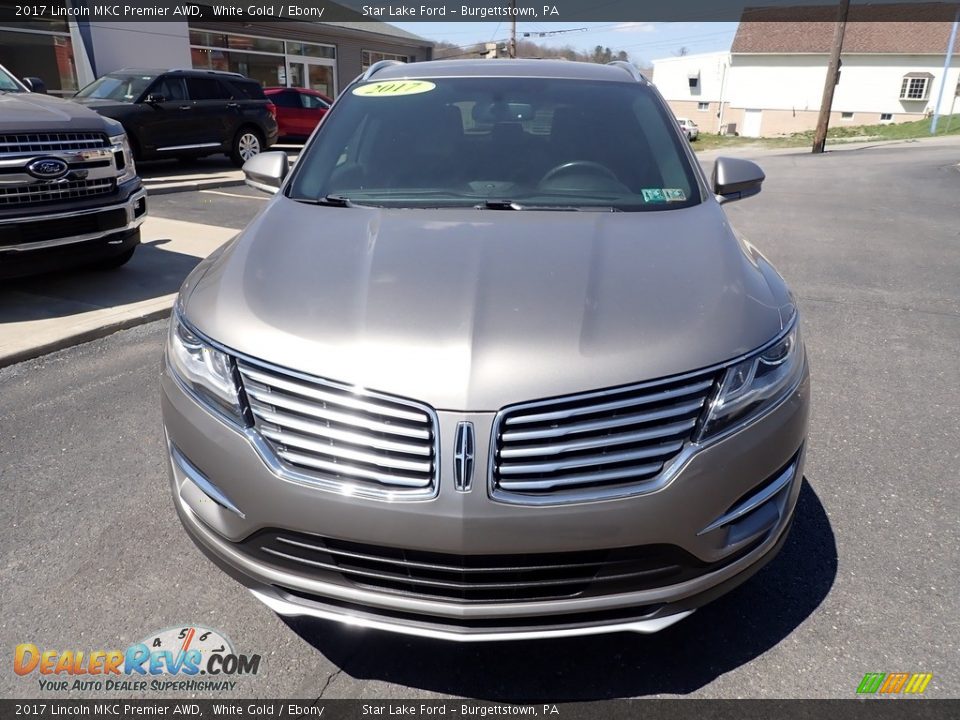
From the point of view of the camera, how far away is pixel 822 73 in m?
50.1

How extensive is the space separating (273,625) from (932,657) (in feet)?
6.82

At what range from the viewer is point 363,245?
2512 mm

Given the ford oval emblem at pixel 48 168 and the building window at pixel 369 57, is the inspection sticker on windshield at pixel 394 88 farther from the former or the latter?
the building window at pixel 369 57

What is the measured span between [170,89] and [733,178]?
41.8ft

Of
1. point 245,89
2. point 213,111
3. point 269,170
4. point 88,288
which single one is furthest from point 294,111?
point 269,170

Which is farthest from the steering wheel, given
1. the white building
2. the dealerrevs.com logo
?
the white building

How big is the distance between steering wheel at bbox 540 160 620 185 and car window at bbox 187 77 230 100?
42.0ft

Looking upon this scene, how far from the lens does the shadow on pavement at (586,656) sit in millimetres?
2230

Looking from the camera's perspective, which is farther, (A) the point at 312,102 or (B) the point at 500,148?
(A) the point at 312,102

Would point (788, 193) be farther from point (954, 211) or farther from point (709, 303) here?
point (709, 303)

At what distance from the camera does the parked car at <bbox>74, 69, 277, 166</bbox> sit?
42.8 feet

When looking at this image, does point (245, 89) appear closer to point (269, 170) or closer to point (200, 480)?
point (269, 170)

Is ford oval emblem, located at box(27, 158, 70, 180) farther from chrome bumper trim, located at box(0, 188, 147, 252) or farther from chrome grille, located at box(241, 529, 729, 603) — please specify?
chrome grille, located at box(241, 529, 729, 603)

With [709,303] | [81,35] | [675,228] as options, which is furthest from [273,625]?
[81,35]
